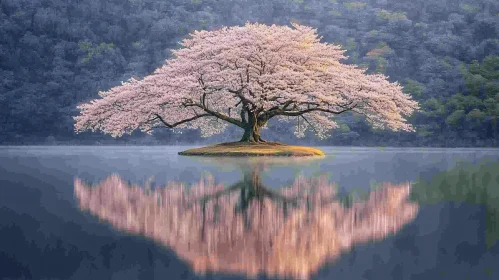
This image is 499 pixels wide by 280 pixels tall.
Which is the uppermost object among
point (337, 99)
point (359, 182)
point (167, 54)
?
point (167, 54)

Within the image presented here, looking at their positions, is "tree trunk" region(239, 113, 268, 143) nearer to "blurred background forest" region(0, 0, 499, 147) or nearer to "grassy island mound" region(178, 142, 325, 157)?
"grassy island mound" region(178, 142, 325, 157)

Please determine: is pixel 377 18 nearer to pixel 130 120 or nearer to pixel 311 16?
pixel 311 16

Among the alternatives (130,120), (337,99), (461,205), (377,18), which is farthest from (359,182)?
(377,18)

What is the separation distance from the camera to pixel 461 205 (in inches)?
253

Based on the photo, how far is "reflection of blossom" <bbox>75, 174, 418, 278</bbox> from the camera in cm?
357

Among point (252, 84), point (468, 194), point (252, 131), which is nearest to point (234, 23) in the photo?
point (252, 131)

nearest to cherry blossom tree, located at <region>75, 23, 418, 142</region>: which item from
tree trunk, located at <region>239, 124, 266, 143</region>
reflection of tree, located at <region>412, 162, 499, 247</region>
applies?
tree trunk, located at <region>239, 124, 266, 143</region>

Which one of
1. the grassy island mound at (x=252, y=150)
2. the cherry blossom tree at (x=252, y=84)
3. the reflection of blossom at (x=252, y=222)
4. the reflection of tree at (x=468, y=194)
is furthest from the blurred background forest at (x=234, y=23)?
the reflection of blossom at (x=252, y=222)

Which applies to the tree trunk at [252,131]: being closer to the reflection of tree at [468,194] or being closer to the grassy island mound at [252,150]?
the grassy island mound at [252,150]

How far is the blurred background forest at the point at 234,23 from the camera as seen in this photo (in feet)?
163

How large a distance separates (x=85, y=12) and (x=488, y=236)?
5975cm

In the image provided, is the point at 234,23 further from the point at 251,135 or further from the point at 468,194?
the point at 468,194

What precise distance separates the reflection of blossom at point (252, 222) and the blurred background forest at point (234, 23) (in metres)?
41.3

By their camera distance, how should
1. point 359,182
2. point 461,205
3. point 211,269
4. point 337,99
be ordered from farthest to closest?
point 337,99
point 359,182
point 461,205
point 211,269
